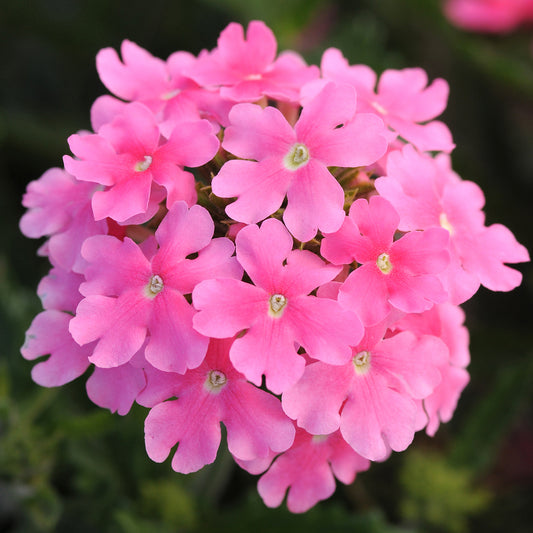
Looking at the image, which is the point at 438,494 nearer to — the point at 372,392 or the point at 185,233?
the point at 372,392

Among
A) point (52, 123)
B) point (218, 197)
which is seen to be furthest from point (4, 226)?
point (218, 197)

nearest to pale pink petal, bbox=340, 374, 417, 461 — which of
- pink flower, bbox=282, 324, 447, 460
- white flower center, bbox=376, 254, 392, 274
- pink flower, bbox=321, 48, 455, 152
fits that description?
pink flower, bbox=282, 324, 447, 460

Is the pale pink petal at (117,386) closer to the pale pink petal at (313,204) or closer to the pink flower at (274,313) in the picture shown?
the pink flower at (274,313)

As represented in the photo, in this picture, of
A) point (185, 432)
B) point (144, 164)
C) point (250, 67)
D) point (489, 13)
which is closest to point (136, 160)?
point (144, 164)

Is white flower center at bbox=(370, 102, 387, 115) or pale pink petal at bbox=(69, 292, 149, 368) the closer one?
pale pink petal at bbox=(69, 292, 149, 368)

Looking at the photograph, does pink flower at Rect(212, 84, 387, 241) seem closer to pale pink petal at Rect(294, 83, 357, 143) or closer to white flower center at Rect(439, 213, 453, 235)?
pale pink petal at Rect(294, 83, 357, 143)

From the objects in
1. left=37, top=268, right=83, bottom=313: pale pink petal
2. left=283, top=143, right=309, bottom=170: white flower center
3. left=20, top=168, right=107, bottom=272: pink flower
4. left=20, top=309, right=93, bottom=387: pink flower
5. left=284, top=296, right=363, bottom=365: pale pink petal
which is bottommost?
left=20, top=309, right=93, bottom=387: pink flower
